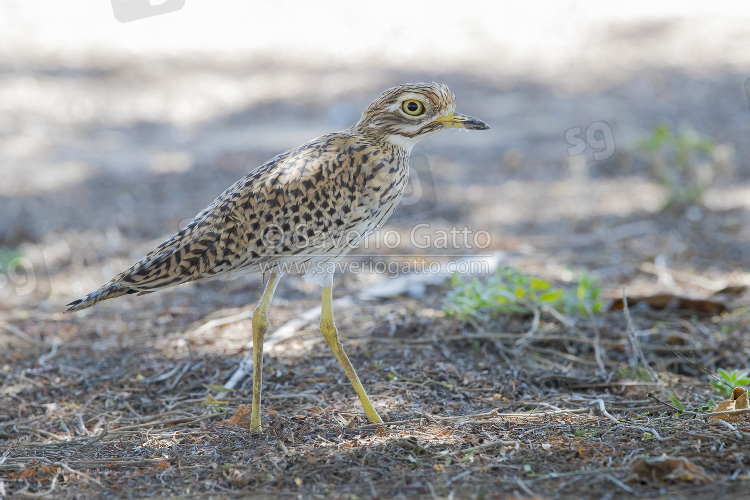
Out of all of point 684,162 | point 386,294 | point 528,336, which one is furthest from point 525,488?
point 684,162

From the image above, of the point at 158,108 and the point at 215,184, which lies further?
the point at 158,108

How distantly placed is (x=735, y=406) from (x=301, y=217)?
7.55 ft

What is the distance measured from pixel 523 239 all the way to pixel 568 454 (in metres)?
4.58

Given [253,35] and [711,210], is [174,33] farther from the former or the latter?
[711,210]

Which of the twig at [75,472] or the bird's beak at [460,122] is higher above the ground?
the bird's beak at [460,122]

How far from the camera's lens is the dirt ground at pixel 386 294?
3.25 meters

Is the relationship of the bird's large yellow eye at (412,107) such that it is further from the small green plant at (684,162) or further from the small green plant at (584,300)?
the small green plant at (684,162)

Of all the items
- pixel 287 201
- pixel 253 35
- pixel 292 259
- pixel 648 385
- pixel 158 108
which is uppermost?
pixel 253 35

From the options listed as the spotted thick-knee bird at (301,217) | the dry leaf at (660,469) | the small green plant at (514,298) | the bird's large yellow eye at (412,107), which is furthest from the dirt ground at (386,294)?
the bird's large yellow eye at (412,107)

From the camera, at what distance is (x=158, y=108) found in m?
12.6

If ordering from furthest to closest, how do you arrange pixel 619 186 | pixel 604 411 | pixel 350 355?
1. pixel 619 186
2. pixel 350 355
3. pixel 604 411

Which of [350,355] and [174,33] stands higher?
[174,33]

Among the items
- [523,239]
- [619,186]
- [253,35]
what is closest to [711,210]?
[619,186]

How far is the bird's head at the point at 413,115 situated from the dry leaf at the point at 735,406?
→ 181cm
